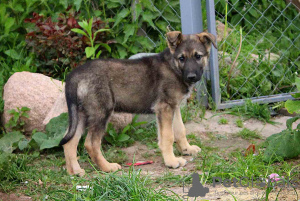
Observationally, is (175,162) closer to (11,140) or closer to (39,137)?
(39,137)

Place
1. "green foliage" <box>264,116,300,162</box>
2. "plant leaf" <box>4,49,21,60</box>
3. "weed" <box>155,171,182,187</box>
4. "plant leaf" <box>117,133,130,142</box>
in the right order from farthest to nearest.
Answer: "plant leaf" <box>4,49,21,60</box> < "plant leaf" <box>117,133,130,142</box> < "green foliage" <box>264,116,300,162</box> < "weed" <box>155,171,182,187</box>

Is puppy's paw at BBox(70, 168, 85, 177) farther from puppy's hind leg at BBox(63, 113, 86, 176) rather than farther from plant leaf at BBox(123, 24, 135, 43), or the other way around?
plant leaf at BBox(123, 24, 135, 43)

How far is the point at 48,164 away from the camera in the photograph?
16.8ft

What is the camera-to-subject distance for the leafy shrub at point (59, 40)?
663 centimetres

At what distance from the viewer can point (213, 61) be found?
21.1 feet

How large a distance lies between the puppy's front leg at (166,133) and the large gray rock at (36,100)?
92cm

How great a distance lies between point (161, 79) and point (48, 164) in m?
1.59

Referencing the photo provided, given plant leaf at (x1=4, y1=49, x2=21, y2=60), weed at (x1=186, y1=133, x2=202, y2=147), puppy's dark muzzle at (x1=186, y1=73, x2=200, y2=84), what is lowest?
weed at (x1=186, y1=133, x2=202, y2=147)

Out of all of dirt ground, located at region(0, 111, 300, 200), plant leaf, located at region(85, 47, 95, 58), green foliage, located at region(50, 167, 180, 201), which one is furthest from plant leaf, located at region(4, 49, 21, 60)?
green foliage, located at region(50, 167, 180, 201)

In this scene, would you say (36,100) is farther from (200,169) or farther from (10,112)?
(200,169)

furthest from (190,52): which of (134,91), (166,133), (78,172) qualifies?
(78,172)

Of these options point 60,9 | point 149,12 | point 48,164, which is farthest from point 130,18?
point 48,164

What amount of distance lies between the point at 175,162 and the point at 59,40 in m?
2.82

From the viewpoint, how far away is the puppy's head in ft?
16.2
